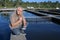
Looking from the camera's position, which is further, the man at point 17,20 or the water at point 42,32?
the water at point 42,32

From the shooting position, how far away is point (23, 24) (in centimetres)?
597

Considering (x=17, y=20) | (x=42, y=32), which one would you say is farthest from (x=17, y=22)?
(x=42, y=32)

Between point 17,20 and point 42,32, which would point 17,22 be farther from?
point 42,32

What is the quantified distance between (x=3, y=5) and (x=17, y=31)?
3498 inches

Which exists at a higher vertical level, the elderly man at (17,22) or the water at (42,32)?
the elderly man at (17,22)

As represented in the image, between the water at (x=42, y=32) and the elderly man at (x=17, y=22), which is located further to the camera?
the water at (x=42, y=32)

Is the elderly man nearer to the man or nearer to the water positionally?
the man

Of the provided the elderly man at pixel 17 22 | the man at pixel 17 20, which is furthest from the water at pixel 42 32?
the man at pixel 17 20

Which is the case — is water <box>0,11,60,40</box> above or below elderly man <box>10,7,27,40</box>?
below

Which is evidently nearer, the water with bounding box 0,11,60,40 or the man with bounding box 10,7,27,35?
the man with bounding box 10,7,27,35

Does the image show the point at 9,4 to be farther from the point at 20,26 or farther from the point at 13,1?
the point at 20,26

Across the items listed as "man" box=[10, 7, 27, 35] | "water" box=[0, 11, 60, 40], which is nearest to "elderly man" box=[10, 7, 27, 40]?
"man" box=[10, 7, 27, 35]

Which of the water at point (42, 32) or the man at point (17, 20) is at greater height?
the man at point (17, 20)

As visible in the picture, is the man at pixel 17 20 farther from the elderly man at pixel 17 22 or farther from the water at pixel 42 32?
the water at pixel 42 32
